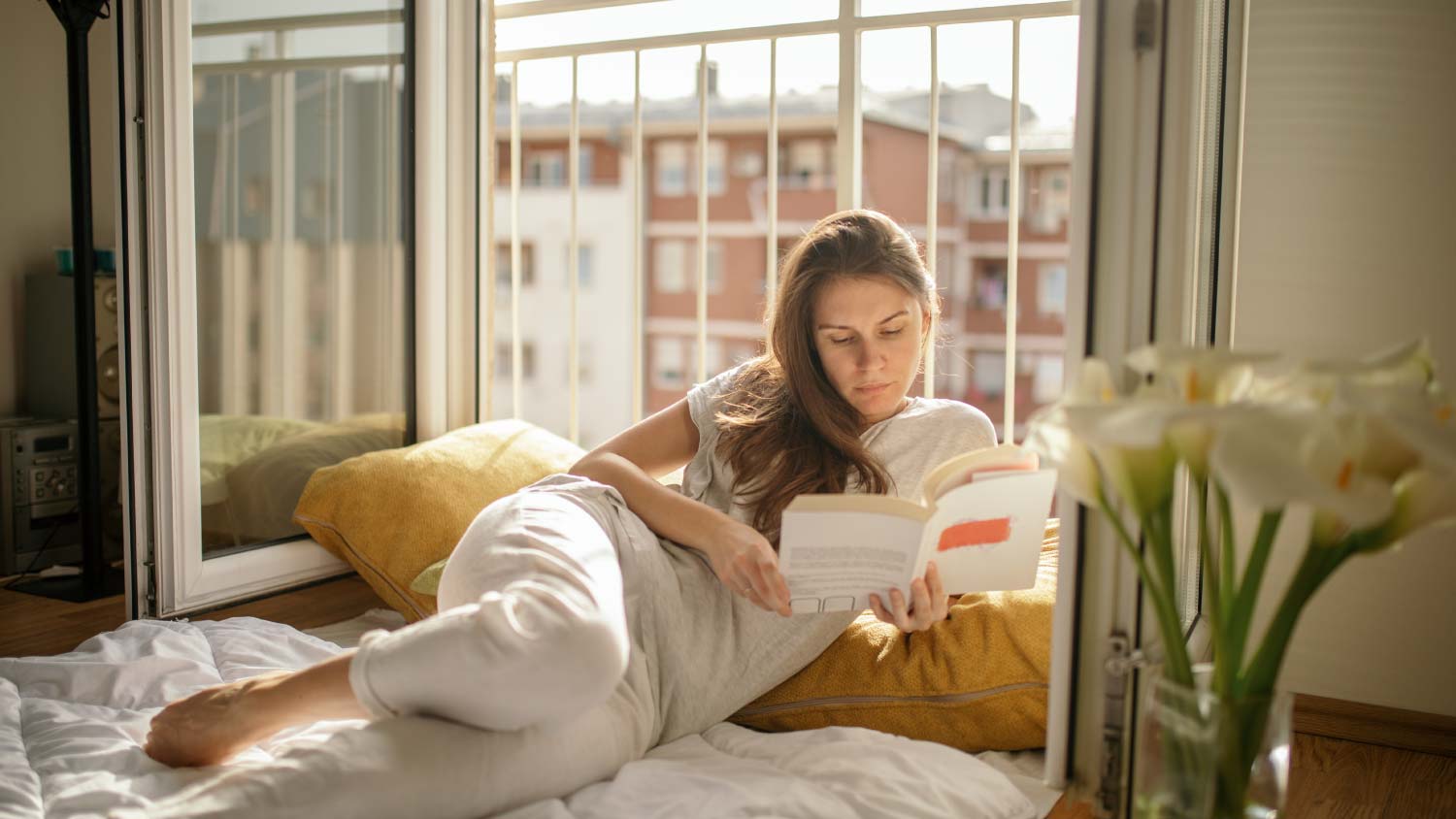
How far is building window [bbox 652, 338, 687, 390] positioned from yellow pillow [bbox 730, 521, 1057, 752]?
26773mm

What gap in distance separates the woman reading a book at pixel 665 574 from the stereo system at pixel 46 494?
168 cm

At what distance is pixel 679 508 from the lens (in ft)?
5.32

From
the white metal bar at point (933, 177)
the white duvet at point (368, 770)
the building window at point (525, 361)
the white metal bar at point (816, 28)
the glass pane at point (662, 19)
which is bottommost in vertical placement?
the building window at point (525, 361)

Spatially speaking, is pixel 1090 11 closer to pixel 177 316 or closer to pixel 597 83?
pixel 177 316

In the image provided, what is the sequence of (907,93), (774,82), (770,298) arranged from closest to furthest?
(770,298)
(774,82)
(907,93)

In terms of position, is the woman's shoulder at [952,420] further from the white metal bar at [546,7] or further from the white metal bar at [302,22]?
the white metal bar at [302,22]

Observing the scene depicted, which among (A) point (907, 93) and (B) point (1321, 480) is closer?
(B) point (1321, 480)

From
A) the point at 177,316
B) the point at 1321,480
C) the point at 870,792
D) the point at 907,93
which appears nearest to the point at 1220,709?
the point at 1321,480

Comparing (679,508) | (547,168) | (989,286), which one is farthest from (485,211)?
(547,168)

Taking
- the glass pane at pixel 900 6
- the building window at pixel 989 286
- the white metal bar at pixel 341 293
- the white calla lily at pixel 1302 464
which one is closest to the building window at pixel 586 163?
the building window at pixel 989 286

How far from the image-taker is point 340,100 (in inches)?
106

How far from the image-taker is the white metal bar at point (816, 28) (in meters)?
2.34

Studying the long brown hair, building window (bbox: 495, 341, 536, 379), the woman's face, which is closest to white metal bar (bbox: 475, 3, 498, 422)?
the long brown hair

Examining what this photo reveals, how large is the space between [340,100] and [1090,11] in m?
1.99
